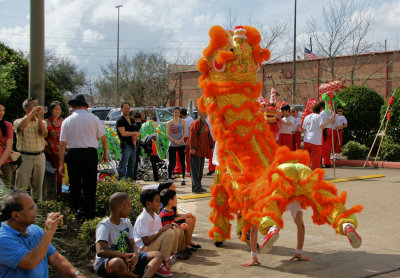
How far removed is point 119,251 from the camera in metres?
4.36

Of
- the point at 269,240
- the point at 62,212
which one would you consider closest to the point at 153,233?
the point at 269,240

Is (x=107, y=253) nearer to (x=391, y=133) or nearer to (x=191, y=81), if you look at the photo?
(x=391, y=133)

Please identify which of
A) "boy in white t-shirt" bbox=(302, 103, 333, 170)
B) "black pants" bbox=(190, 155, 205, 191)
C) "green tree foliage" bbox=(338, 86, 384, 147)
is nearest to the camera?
"black pants" bbox=(190, 155, 205, 191)

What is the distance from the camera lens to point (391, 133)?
47.9 feet

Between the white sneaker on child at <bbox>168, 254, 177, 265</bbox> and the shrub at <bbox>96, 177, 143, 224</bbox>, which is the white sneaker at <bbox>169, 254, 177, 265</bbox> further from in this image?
the shrub at <bbox>96, 177, 143, 224</bbox>

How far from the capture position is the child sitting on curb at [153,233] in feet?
15.8

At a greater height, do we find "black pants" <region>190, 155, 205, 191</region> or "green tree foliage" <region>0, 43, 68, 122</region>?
"green tree foliage" <region>0, 43, 68, 122</region>

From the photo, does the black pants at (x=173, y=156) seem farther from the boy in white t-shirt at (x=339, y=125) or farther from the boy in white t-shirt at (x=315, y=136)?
the boy in white t-shirt at (x=339, y=125)

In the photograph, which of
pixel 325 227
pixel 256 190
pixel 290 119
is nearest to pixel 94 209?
pixel 256 190

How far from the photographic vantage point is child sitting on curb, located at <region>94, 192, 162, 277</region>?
420 centimetres

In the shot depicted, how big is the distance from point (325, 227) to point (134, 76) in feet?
119

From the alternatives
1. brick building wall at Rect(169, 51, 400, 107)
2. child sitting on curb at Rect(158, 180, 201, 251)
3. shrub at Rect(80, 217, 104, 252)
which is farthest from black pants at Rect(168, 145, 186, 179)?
brick building wall at Rect(169, 51, 400, 107)

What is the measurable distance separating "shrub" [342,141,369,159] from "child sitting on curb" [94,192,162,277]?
11.5 meters

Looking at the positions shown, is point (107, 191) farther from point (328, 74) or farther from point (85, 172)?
point (328, 74)
